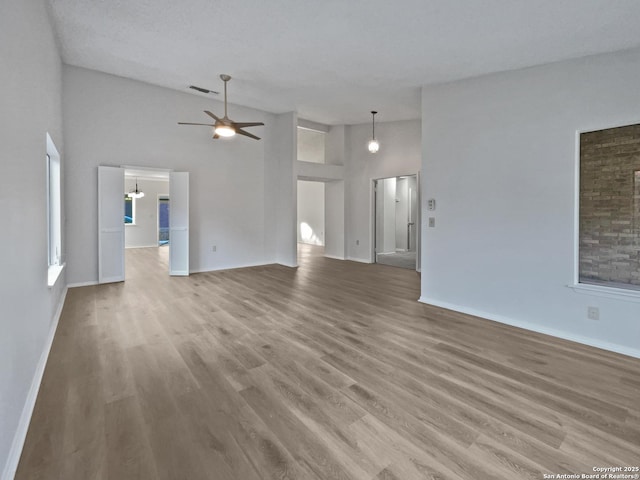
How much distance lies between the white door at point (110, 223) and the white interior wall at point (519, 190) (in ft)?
16.2

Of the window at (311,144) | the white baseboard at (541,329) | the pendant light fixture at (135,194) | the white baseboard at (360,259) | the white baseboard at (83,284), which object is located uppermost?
the window at (311,144)

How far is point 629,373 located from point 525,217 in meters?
1.64

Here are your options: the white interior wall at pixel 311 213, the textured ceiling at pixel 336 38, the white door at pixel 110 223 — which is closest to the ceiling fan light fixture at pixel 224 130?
the textured ceiling at pixel 336 38

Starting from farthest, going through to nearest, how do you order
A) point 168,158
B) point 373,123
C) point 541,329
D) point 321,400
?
point 373,123 → point 168,158 → point 541,329 → point 321,400

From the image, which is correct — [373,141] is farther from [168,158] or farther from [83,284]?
[83,284]

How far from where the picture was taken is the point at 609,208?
329cm

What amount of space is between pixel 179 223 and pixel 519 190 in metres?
5.49

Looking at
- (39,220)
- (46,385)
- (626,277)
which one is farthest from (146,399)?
(626,277)

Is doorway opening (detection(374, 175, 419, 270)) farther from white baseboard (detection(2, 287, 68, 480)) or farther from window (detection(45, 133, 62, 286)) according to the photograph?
Answer: white baseboard (detection(2, 287, 68, 480))

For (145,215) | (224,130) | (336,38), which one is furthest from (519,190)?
(145,215)

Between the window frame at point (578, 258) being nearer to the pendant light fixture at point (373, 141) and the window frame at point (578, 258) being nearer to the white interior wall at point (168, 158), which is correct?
the pendant light fixture at point (373, 141)

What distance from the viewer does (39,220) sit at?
2594mm

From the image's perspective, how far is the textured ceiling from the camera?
2.77 m

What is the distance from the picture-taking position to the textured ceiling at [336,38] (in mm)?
2770
